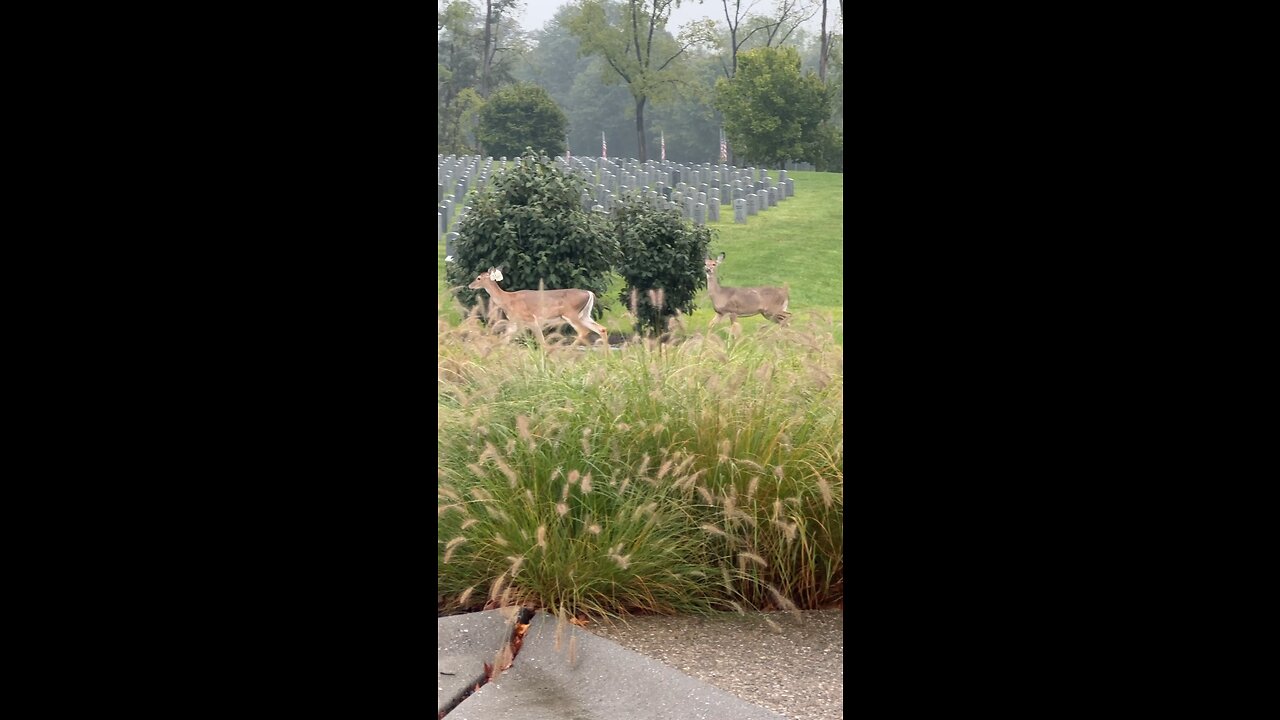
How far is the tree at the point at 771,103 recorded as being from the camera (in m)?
14.8

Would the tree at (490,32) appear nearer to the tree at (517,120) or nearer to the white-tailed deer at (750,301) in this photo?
the tree at (517,120)

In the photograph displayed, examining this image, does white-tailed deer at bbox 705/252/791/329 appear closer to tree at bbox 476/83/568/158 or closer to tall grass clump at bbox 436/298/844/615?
tall grass clump at bbox 436/298/844/615

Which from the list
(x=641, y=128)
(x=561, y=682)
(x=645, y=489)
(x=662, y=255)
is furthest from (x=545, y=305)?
(x=641, y=128)

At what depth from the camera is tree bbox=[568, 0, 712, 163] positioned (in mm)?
16094

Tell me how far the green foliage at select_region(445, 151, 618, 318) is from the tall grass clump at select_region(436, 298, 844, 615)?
157 inches

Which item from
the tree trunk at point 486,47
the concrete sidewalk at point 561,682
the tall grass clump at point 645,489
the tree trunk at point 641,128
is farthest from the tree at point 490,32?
the concrete sidewalk at point 561,682

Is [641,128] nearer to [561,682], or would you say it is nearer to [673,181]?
[673,181]

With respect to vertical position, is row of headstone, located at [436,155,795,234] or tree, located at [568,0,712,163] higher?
tree, located at [568,0,712,163]

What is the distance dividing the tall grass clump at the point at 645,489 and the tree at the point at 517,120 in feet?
38.4

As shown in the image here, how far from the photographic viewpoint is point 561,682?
270cm

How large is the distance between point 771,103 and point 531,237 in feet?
26.7

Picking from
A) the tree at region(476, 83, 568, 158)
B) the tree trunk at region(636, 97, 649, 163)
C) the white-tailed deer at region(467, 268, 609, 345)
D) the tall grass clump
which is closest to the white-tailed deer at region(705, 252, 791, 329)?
the white-tailed deer at region(467, 268, 609, 345)
